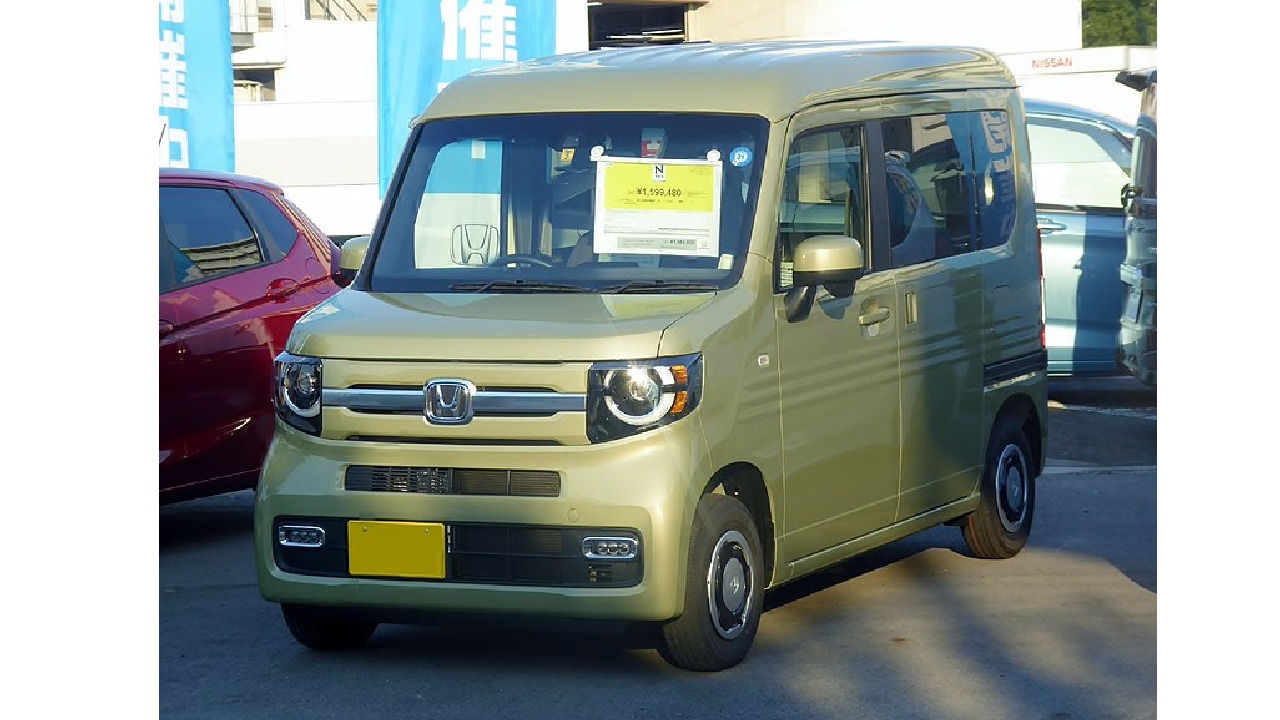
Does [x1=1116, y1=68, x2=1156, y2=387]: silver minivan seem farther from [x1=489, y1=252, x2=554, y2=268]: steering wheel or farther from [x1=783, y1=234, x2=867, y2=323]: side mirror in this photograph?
[x1=489, y1=252, x2=554, y2=268]: steering wheel

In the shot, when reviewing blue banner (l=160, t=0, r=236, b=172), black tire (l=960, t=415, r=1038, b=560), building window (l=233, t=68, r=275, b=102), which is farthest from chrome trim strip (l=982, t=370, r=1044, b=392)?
building window (l=233, t=68, r=275, b=102)

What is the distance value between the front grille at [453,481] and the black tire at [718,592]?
516 mm

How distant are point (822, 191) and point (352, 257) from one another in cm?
177

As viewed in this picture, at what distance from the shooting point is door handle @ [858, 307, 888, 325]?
23.5 feet

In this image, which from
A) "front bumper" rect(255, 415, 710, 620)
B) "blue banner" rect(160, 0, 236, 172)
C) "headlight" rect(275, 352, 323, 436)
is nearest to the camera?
"front bumper" rect(255, 415, 710, 620)

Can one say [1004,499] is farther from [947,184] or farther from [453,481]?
[453,481]

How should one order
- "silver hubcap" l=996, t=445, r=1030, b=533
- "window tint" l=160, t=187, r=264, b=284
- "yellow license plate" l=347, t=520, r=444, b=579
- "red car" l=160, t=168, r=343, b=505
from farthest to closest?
1. "window tint" l=160, t=187, r=264, b=284
2. "red car" l=160, t=168, r=343, b=505
3. "silver hubcap" l=996, t=445, r=1030, b=533
4. "yellow license plate" l=347, t=520, r=444, b=579

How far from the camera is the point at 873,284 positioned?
7.28 metres

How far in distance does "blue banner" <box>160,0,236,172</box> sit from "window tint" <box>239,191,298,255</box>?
282 inches

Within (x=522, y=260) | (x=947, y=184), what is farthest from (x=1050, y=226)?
(x=522, y=260)

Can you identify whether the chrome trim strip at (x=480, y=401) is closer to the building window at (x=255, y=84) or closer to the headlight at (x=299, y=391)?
the headlight at (x=299, y=391)

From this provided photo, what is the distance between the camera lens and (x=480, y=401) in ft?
20.4
